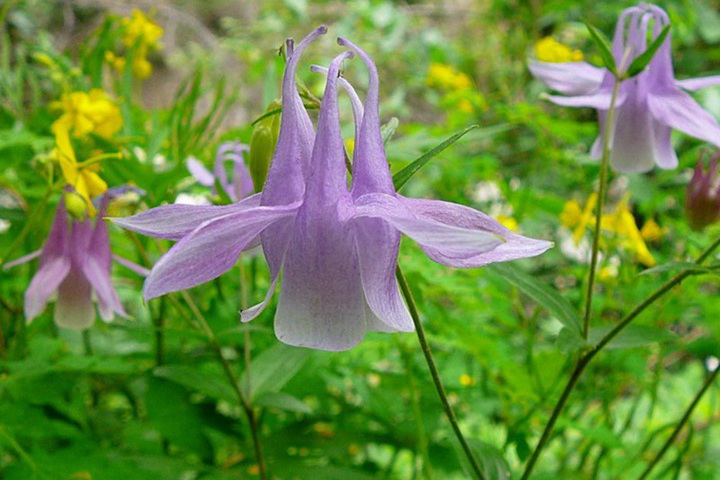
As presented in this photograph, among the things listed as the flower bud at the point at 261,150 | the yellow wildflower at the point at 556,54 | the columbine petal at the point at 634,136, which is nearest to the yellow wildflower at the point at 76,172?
the flower bud at the point at 261,150

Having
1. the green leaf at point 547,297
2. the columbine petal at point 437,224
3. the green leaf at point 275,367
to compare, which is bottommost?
the green leaf at point 275,367

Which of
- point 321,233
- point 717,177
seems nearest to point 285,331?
point 321,233

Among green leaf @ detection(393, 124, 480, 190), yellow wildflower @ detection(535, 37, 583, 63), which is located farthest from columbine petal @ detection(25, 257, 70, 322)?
yellow wildflower @ detection(535, 37, 583, 63)

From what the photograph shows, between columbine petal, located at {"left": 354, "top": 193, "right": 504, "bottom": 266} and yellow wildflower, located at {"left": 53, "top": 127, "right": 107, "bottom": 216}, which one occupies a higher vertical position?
columbine petal, located at {"left": 354, "top": 193, "right": 504, "bottom": 266}

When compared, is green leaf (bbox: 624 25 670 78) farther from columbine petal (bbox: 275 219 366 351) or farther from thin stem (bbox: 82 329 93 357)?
thin stem (bbox: 82 329 93 357)

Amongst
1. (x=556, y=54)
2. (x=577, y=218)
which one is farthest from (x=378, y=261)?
(x=556, y=54)

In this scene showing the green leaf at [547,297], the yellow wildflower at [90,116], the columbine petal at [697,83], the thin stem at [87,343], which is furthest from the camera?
the thin stem at [87,343]

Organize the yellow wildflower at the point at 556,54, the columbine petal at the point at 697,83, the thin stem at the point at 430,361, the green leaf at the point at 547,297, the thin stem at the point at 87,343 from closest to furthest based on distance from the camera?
the thin stem at the point at 430,361
the green leaf at the point at 547,297
the columbine petal at the point at 697,83
the thin stem at the point at 87,343
the yellow wildflower at the point at 556,54

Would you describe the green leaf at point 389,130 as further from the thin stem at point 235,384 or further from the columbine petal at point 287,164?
the thin stem at point 235,384
